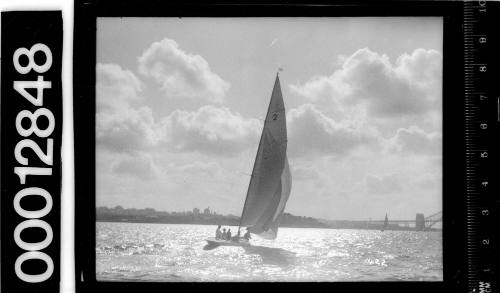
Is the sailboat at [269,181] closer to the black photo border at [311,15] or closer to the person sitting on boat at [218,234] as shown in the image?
the person sitting on boat at [218,234]

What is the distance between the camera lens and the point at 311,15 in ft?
12.1

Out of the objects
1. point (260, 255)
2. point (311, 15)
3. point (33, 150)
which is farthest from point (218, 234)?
point (311, 15)

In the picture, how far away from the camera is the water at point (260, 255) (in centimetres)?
363

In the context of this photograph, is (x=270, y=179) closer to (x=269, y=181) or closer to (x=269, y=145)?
(x=269, y=181)

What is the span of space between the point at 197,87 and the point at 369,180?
110 centimetres

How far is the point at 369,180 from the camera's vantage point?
Result: 3682mm

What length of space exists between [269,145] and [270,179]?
193 millimetres

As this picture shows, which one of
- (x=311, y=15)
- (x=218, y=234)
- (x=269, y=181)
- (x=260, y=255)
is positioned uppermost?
(x=311, y=15)

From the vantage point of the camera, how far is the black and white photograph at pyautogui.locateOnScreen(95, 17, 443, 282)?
3.65 m
